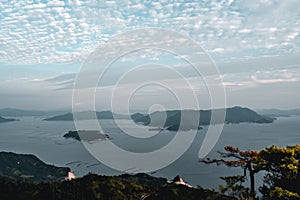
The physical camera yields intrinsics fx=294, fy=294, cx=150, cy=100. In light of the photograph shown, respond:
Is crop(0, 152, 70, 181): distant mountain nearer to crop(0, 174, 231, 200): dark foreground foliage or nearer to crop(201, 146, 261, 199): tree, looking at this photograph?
crop(0, 174, 231, 200): dark foreground foliage

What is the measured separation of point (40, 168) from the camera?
7850cm

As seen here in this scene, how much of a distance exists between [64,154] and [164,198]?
287 feet

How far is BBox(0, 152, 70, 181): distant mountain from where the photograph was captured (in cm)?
7094

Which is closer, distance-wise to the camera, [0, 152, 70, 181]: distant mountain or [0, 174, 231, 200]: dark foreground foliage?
[0, 174, 231, 200]: dark foreground foliage

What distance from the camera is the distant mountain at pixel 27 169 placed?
70938 millimetres

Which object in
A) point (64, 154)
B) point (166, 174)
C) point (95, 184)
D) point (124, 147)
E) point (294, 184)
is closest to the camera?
point (294, 184)

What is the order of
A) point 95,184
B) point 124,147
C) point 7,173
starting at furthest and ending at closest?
point 124,147 < point 7,173 < point 95,184

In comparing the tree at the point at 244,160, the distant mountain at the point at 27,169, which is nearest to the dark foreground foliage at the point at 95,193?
the tree at the point at 244,160

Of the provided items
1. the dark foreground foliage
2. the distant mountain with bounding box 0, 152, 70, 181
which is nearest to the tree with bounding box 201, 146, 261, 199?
the dark foreground foliage

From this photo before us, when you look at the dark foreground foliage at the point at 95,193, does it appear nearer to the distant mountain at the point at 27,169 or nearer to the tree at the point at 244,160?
the tree at the point at 244,160

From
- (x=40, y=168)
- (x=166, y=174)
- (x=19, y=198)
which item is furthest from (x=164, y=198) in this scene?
(x=40, y=168)

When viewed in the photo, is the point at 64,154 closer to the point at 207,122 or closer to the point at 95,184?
the point at 95,184

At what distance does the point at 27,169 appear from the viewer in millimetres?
78875

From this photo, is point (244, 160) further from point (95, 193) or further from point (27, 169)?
point (27, 169)
